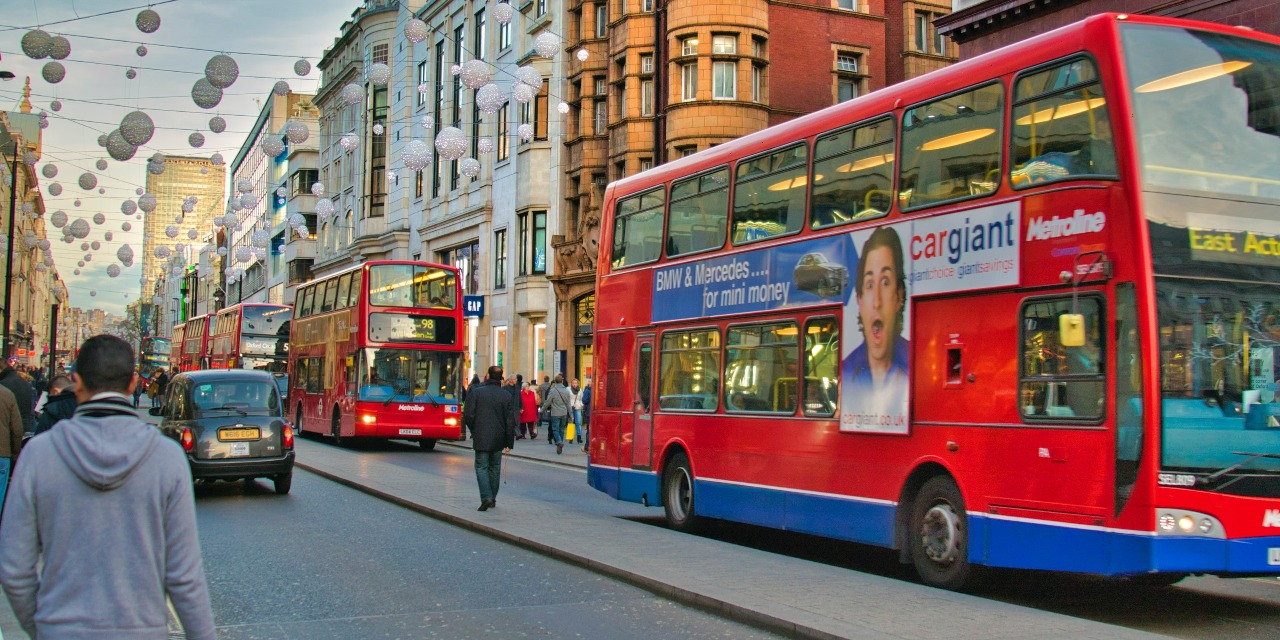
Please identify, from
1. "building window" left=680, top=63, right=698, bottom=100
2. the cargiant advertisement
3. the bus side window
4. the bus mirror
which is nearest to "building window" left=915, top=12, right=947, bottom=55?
"building window" left=680, top=63, right=698, bottom=100

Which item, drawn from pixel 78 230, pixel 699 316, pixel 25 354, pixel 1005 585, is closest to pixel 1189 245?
pixel 1005 585

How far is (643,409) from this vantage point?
16172 millimetres

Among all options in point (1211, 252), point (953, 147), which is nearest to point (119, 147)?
point (953, 147)

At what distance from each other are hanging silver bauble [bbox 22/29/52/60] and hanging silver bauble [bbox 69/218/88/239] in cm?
1373

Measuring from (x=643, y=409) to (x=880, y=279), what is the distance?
5.24 metres

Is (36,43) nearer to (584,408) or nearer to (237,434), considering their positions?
(237,434)

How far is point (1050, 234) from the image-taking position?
378 inches

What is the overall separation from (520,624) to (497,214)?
4002 centimetres

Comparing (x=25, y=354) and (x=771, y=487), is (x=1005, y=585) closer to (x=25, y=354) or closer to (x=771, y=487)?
(x=771, y=487)

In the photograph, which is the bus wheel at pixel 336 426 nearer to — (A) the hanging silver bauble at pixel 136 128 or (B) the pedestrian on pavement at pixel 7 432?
(A) the hanging silver bauble at pixel 136 128

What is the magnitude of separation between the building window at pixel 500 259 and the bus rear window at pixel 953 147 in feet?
120

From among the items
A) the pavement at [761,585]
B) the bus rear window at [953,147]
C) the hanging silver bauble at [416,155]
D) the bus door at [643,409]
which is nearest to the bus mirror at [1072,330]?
the bus rear window at [953,147]

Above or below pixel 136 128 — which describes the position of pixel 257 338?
below

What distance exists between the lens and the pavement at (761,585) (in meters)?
8.23
